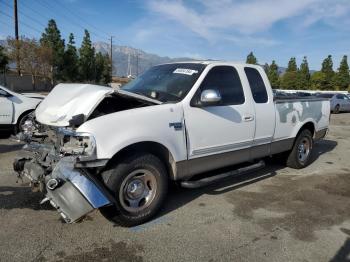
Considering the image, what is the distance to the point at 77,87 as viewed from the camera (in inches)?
186

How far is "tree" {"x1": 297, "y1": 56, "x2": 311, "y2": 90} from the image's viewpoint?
64188 millimetres

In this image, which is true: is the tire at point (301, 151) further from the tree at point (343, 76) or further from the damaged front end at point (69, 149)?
the tree at point (343, 76)

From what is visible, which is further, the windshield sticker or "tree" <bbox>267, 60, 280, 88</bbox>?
"tree" <bbox>267, 60, 280, 88</bbox>

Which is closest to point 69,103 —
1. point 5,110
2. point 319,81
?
point 5,110

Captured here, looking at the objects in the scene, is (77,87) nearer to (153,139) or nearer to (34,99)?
(153,139)

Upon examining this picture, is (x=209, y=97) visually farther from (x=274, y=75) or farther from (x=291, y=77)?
(x=274, y=75)

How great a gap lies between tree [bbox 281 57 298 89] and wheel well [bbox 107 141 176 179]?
63.7 metres

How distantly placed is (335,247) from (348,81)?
65302 mm

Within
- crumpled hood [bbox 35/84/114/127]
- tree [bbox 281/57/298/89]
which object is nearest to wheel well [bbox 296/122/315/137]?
crumpled hood [bbox 35/84/114/127]

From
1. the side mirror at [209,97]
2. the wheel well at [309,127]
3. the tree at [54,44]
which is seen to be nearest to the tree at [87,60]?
the tree at [54,44]

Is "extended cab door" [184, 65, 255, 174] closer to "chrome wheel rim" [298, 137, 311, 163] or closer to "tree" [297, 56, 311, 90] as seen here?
"chrome wheel rim" [298, 137, 311, 163]

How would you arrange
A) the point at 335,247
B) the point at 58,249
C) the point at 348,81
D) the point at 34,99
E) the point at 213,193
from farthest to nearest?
the point at 348,81 → the point at 34,99 → the point at 213,193 → the point at 335,247 → the point at 58,249

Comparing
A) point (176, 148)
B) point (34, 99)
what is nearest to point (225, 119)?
point (176, 148)

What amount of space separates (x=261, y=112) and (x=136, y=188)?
2.56 m
